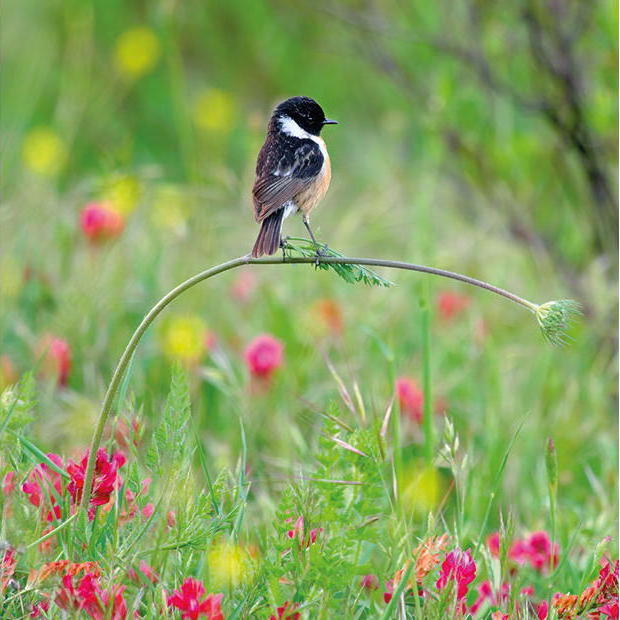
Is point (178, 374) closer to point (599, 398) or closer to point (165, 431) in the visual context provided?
point (165, 431)

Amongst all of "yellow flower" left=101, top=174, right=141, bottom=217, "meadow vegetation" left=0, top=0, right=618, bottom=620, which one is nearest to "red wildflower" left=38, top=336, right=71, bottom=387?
"meadow vegetation" left=0, top=0, right=618, bottom=620

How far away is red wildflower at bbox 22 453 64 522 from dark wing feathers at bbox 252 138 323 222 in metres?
0.58

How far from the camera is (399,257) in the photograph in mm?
5277

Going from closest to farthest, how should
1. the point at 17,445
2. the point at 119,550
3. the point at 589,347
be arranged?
1. the point at 119,550
2. the point at 17,445
3. the point at 589,347

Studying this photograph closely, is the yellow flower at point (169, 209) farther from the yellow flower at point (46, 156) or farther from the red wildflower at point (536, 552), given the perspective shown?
the red wildflower at point (536, 552)

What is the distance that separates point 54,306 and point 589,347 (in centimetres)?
193

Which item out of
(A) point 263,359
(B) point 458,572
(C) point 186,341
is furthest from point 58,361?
(B) point 458,572

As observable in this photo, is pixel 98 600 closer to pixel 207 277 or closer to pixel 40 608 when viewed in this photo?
pixel 40 608

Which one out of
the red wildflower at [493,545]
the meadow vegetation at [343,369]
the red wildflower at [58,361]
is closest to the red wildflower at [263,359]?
the meadow vegetation at [343,369]

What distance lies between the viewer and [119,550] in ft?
5.64

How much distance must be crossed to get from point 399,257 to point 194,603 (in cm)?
377

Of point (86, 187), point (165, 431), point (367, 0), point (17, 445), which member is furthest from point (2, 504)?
point (367, 0)

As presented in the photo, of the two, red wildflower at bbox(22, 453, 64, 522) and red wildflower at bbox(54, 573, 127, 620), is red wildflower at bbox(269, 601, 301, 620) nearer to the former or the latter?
red wildflower at bbox(54, 573, 127, 620)

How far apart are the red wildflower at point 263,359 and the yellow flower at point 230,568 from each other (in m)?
1.22
